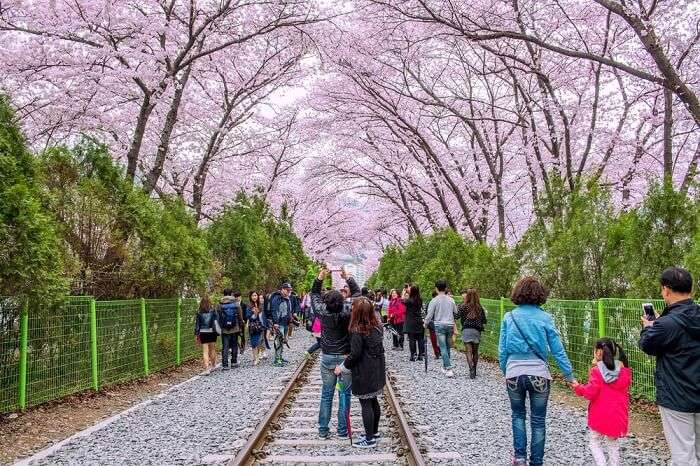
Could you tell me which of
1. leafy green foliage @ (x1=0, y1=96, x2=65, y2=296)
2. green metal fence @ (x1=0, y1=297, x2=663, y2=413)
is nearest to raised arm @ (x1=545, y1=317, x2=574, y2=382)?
green metal fence @ (x1=0, y1=297, x2=663, y2=413)

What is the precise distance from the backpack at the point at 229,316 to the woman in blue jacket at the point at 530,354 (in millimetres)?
9192

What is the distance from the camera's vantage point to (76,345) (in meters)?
10.0

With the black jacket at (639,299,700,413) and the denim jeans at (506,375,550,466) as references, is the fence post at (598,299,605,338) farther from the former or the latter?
the black jacket at (639,299,700,413)

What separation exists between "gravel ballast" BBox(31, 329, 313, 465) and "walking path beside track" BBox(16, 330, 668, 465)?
0.03 feet

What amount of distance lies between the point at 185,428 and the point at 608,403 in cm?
488

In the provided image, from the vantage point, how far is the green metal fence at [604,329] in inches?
327

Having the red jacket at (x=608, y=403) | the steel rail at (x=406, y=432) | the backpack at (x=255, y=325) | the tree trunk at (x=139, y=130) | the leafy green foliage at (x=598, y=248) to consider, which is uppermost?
the tree trunk at (x=139, y=130)

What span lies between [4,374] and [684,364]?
23.8ft

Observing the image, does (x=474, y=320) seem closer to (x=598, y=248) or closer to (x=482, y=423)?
(x=598, y=248)

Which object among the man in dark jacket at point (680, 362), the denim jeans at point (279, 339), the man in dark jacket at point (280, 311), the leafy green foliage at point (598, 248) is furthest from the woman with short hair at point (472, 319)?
the man in dark jacket at point (680, 362)

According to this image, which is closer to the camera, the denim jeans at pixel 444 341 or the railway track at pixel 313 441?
the railway track at pixel 313 441

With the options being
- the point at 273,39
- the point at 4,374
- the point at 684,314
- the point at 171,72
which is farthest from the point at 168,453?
the point at 273,39

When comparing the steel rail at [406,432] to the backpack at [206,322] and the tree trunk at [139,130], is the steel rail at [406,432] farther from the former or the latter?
the tree trunk at [139,130]

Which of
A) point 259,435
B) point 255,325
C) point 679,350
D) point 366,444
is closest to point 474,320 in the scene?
point 255,325
